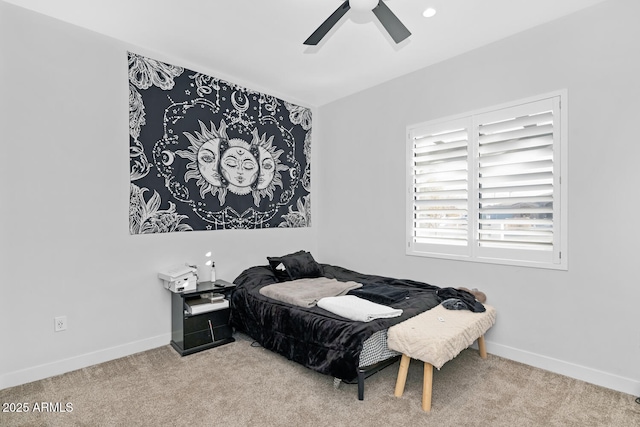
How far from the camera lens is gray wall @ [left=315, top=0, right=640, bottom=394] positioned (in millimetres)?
2312

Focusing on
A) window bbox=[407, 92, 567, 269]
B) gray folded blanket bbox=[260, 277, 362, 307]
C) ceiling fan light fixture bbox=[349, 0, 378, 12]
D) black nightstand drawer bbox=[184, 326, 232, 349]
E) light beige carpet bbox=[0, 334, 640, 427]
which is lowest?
light beige carpet bbox=[0, 334, 640, 427]

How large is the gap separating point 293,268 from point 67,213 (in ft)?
6.54

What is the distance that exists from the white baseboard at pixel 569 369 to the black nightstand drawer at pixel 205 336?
2.34m

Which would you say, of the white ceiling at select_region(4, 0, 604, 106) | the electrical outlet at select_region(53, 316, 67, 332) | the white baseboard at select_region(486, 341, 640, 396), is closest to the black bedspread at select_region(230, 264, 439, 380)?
the white baseboard at select_region(486, 341, 640, 396)

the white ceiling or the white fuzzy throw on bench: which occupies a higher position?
the white ceiling

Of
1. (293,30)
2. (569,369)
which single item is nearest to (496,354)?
(569,369)

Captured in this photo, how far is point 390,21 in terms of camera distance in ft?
7.07

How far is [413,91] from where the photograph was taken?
11.5 feet

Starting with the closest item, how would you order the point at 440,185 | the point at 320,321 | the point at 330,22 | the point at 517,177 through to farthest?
the point at 330,22 → the point at 320,321 → the point at 517,177 → the point at 440,185

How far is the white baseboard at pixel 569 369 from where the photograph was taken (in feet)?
7.51

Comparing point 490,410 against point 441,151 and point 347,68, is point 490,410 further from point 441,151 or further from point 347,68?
point 347,68

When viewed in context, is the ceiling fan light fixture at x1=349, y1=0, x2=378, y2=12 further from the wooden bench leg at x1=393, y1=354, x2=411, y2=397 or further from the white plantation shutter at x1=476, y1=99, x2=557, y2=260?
the wooden bench leg at x1=393, y1=354, x2=411, y2=397

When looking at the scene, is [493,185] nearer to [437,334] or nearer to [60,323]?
[437,334]

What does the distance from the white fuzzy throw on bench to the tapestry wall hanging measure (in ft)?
7.05
